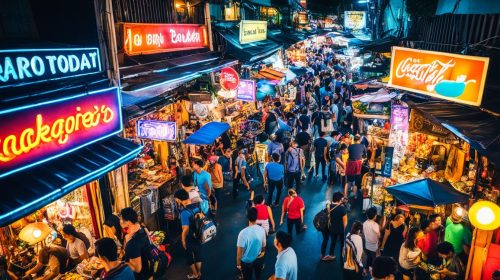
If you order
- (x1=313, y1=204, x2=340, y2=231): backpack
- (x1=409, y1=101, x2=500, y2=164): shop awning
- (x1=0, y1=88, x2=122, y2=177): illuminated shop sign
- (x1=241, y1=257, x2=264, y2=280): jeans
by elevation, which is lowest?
(x1=241, y1=257, x2=264, y2=280): jeans

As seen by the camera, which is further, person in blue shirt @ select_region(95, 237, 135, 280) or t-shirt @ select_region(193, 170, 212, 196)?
t-shirt @ select_region(193, 170, 212, 196)

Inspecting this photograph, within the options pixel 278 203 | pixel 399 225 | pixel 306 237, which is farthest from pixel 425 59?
pixel 278 203

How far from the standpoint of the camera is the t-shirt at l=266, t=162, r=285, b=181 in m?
9.91

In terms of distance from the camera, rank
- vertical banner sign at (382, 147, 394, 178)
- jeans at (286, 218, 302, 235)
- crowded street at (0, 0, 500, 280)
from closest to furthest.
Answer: crowded street at (0, 0, 500, 280), jeans at (286, 218, 302, 235), vertical banner sign at (382, 147, 394, 178)

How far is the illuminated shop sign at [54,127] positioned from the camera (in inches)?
168

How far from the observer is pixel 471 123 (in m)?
6.21

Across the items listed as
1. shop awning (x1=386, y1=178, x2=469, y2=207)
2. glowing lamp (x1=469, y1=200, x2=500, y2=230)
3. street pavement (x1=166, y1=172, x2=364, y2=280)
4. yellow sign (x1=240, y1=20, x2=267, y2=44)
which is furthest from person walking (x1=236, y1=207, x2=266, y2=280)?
yellow sign (x1=240, y1=20, x2=267, y2=44)

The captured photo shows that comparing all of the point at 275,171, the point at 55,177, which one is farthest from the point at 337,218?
the point at 55,177

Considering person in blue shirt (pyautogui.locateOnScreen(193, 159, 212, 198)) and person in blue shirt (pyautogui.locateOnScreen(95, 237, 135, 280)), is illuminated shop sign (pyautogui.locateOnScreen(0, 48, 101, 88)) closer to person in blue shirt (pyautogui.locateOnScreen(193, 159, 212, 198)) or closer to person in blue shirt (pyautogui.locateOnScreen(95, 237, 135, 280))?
person in blue shirt (pyautogui.locateOnScreen(95, 237, 135, 280))

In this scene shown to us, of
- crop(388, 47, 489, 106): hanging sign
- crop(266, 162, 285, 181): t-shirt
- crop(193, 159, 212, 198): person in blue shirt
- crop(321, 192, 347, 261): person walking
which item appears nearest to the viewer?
crop(388, 47, 489, 106): hanging sign

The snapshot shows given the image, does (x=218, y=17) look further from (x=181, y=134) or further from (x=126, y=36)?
(x=126, y=36)

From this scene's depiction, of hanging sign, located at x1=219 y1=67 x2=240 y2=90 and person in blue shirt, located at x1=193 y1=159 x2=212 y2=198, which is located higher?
hanging sign, located at x1=219 y1=67 x2=240 y2=90

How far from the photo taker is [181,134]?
1162 centimetres

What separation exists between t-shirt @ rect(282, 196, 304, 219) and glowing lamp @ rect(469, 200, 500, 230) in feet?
12.0
